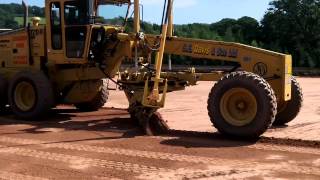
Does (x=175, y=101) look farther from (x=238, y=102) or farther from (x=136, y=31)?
(x=238, y=102)

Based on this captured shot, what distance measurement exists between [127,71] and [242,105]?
3.02 m

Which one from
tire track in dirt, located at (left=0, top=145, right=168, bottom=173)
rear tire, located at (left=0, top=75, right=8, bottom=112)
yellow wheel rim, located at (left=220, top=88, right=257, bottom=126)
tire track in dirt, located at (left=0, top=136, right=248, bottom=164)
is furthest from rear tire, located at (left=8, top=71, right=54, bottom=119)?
yellow wheel rim, located at (left=220, top=88, right=257, bottom=126)

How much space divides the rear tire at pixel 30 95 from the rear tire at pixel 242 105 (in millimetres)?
4277

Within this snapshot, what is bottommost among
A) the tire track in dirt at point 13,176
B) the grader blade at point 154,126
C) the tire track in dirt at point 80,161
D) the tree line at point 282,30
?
the tire track in dirt at point 13,176

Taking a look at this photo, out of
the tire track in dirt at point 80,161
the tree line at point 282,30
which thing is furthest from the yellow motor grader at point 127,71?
the tree line at point 282,30

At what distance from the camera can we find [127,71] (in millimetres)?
12258

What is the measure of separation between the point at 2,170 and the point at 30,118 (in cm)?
532

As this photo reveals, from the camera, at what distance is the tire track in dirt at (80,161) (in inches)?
308

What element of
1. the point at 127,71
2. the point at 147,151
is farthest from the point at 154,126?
the point at 147,151

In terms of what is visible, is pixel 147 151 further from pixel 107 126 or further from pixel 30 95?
pixel 30 95

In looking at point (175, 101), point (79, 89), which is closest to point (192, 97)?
point (175, 101)

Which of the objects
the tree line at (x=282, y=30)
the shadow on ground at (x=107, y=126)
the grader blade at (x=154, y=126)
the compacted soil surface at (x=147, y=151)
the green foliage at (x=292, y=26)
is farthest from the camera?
the green foliage at (x=292, y=26)

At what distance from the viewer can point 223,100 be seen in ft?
33.9

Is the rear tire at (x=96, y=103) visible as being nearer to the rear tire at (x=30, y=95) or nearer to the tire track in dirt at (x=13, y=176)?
the rear tire at (x=30, y=95)
